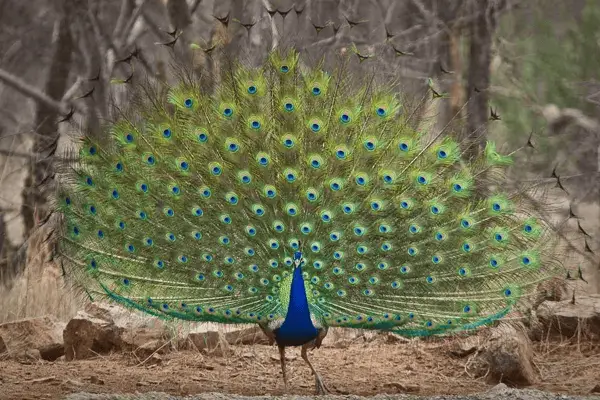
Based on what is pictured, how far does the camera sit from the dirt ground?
8305 mm

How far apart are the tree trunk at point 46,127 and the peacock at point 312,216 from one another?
130 inches

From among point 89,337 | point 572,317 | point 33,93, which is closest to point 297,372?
point 89,337

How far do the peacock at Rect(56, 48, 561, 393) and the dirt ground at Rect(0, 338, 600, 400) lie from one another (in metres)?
0.98

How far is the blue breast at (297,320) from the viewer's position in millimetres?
7211

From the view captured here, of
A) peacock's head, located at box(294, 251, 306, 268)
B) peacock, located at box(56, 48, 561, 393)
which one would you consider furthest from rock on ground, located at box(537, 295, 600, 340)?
peacock's head, located at box(294, 251, 306, 268)

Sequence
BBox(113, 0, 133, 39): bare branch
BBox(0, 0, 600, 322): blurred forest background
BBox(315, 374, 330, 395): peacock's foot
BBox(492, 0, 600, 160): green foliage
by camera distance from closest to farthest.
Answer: BBox(315, 374, 330, 395): peacock's foot → BBox(0, 0, 600, 322): blurred forest background → BBox(113, 0, 133, 39): bare branch → BBox(492, 0, 600, 160): green foliage

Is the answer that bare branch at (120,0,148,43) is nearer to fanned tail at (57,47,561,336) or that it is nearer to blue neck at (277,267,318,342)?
fanned tail at (57,47,561,336)

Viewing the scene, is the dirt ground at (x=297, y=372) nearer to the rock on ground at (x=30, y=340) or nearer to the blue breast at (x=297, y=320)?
the rock on ground at (x=30, y=340)

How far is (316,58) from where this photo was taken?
11.9 metres

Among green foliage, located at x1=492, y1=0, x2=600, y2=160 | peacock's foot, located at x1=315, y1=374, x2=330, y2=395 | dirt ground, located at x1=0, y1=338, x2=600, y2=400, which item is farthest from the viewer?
green foliage, located at x1=492, y1=0, x2=600, y2=160

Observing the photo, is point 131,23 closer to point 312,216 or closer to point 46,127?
point 46,127

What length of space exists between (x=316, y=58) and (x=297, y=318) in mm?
5277

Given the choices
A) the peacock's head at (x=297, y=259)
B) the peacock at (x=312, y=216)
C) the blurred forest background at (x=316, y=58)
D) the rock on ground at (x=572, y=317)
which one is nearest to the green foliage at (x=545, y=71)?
the blurred forest background at (x=316, y=58)

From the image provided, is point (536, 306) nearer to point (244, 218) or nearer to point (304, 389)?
point (304, 389)
